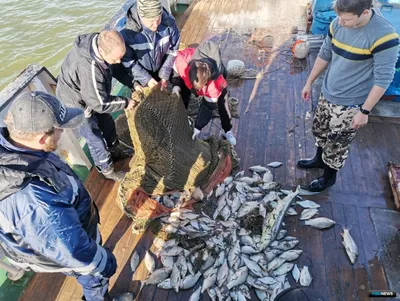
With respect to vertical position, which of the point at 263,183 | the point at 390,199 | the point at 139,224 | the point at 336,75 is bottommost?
the point at 390,199

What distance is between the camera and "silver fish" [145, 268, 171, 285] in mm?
3484

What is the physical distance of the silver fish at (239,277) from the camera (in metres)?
3.34

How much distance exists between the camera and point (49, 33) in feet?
35.1

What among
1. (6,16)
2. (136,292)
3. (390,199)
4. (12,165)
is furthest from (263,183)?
(6,16)

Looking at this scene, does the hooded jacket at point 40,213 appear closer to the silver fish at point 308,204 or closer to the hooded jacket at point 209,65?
the hooded jacket at point 209,65

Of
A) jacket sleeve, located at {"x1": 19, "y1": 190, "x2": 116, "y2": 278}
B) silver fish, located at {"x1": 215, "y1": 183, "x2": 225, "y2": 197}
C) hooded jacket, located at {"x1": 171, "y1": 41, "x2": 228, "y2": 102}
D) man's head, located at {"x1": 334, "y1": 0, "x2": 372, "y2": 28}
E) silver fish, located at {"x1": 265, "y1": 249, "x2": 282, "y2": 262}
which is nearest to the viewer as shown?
jacket sleeve, located at {"x1": 19, "y1": 190, "x2": 116, "y2": 278}

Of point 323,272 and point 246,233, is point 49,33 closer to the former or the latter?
point 246,233

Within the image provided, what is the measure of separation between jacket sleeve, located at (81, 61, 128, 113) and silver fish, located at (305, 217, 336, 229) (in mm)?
2718

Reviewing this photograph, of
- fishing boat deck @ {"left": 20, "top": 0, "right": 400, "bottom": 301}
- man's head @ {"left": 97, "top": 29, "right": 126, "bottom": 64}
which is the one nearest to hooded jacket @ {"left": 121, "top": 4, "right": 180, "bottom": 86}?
man's head @ {"left": 97, "top": 29, "right": 126, "bottom": 64}

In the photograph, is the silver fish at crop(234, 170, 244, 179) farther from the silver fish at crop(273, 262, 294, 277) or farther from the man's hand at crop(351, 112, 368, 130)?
the man's hand at crop(351, 112, 368, 130)

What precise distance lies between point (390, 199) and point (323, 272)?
58.7 inches

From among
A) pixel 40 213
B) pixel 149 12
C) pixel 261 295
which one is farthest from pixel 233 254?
pixel 149 12

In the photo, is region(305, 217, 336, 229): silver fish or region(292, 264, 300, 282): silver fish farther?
region(305, 217, 336, 229): silver fish

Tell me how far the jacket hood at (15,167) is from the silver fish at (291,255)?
2.69 m
